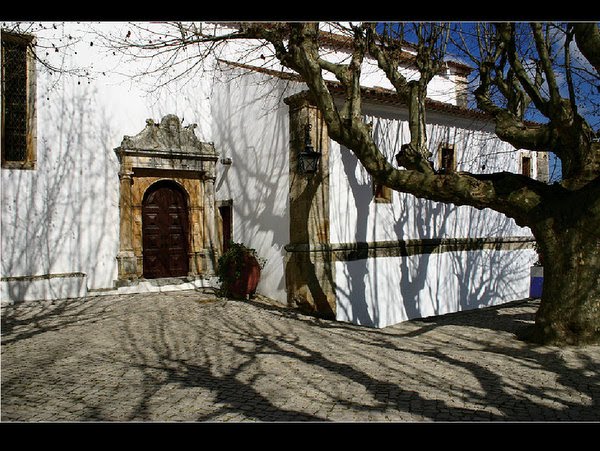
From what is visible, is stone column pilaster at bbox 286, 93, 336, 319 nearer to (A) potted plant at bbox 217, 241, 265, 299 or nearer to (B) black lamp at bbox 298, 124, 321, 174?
(B) black lamp at bbox 298, 124, 321, 174

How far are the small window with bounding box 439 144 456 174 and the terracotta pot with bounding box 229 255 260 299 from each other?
200 inches

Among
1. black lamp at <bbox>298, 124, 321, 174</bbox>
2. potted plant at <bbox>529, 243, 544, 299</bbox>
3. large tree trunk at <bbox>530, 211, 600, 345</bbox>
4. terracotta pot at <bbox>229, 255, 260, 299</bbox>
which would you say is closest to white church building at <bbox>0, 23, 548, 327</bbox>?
black lamp at <bbox>298, 124, 321, 174</bbox>

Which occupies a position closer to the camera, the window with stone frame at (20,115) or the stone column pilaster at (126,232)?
the window with stone frame at (20,115)

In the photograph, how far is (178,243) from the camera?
38.2 ft

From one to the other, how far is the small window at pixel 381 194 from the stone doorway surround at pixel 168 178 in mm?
4120

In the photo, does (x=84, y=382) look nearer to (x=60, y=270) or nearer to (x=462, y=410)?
(x=462, y=410)

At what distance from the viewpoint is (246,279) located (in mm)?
10070

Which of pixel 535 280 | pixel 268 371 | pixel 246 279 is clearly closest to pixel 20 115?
pixel 246 279

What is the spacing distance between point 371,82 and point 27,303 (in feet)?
36.5

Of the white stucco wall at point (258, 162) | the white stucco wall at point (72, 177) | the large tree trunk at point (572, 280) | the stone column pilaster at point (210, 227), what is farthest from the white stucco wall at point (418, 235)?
the white stucco wall at point (72, 177)

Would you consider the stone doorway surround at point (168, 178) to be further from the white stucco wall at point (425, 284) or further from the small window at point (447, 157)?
the small window at point (447, 157)

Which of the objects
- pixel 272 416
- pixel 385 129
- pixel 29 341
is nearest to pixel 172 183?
pixel 385 129

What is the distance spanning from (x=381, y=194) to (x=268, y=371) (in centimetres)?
569

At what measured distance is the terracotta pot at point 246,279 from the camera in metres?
10.1
